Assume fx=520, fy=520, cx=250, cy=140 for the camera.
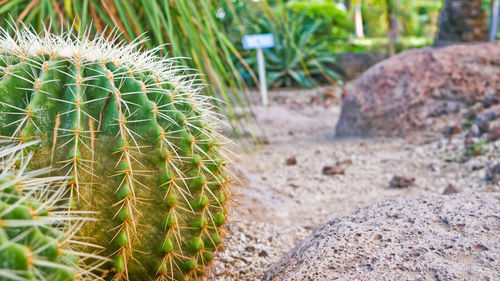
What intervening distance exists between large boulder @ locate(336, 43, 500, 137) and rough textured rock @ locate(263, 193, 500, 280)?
321 centimetres

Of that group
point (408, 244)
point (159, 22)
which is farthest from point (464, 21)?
point (408, 244)

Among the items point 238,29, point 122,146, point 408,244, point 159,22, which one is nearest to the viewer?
point 122,146

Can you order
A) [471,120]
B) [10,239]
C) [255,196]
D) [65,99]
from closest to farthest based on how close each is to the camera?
[10,239] → [65,99] → [255,196] → [471,120]

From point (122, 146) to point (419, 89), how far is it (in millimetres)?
4229

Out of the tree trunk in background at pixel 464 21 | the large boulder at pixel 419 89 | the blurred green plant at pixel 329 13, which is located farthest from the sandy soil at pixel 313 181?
the blurred green plant at pixel 329 13

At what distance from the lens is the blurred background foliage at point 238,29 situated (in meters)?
2.59

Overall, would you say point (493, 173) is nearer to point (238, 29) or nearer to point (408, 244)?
point (408, 244)

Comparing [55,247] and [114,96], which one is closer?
[55,247]

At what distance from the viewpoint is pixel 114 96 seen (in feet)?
4.76

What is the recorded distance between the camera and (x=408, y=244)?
1.58 meters

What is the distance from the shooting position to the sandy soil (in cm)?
253

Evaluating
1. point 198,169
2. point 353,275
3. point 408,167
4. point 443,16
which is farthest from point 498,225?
point 443,16

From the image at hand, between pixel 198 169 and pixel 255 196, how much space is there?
1.70 metres

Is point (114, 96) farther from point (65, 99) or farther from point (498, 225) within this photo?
point (498, 225)
